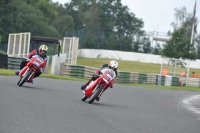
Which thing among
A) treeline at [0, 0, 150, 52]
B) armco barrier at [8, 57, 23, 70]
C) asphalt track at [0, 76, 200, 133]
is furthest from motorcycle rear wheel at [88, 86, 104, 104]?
treeline at [0, 0, 150, 52]

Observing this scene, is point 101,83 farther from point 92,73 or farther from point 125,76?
point 125,76

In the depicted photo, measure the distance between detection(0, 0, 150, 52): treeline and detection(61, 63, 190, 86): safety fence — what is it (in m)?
19.2

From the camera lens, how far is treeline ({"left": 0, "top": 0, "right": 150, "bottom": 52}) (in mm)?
67562

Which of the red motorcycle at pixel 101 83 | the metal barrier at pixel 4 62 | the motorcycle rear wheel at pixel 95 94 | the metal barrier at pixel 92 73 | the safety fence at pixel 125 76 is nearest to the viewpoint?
the motorcycle rear wheel at pixel 95 94

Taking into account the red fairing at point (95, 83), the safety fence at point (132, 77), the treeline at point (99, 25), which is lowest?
the safety fence at point (132, 77)

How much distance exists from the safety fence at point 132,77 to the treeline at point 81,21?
19.2m

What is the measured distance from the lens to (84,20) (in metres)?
124

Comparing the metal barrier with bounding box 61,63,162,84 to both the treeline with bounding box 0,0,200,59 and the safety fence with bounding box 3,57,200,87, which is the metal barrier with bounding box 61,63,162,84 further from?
the treeline with bounding box 0,0,200,59

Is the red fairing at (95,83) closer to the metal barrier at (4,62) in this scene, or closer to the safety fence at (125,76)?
the safety fence at (125,76)

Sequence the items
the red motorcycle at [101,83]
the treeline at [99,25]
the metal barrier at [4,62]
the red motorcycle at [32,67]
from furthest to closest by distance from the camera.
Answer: the treeline at [99,25] → the metal barrier at [4,62] → the red motorcycle at [32,67] → the red motorcycle at [101,83]

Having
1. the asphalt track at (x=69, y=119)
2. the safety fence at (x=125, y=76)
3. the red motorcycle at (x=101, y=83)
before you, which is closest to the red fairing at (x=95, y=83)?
the red motorcycle at (x=101, y=83)

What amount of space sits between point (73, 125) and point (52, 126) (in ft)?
2.15

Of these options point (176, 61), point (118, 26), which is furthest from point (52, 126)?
point (118, 26)

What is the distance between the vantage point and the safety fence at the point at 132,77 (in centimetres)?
3506
